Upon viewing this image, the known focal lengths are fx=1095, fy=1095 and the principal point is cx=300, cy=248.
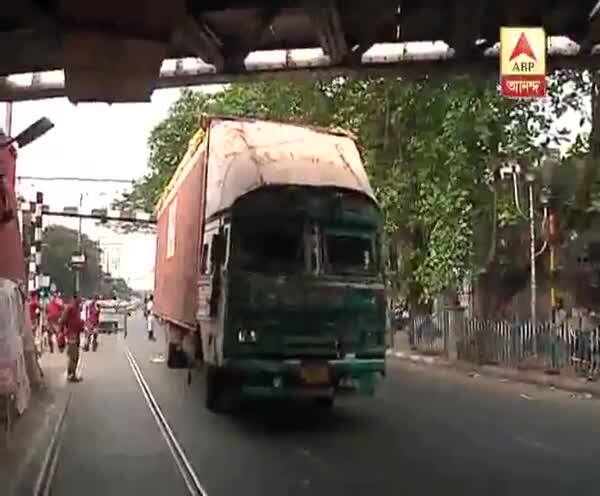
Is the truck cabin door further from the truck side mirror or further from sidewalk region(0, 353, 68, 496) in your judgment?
sidewalk region(0, 353, 68, 496)

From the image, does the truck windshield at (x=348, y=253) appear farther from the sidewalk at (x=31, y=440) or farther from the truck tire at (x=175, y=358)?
the truck tire at (x=175, y=358)

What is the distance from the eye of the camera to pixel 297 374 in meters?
14.2

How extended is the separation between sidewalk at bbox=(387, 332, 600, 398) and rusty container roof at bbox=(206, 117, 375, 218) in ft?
26.3

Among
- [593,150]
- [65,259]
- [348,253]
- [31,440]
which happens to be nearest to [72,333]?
[31,440]

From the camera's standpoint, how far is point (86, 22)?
36.5ft

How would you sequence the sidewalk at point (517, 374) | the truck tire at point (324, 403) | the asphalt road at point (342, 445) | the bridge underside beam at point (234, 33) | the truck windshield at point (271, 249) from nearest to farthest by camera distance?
the asphalt road at point (342, 445), the bridge underside beam at point (234, 33), the truck windshield at point (271, 249), the truck tire at point (324, 403), the sidewalk at point (517, 374)

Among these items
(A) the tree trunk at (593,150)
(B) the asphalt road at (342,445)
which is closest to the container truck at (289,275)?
(B) the asphalt road at (342,445)

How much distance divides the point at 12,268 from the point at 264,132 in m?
4.88

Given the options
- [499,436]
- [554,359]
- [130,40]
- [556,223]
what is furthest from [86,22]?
[556,223]

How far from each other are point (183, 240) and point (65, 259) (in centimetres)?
6990

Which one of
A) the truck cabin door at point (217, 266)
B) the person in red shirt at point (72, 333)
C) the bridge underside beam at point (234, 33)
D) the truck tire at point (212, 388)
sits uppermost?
the bridge underside beam at point (234, 33)

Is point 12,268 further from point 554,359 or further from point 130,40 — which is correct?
point 554,359

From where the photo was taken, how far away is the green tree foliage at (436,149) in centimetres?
2794

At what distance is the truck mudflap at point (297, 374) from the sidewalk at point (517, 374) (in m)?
8.03
